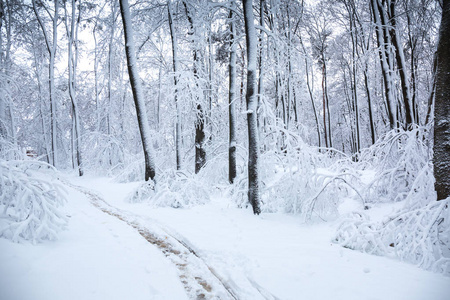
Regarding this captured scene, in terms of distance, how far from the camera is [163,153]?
38.0ft

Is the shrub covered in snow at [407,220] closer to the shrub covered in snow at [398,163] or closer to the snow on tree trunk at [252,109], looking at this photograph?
the shrub covered in snow at [398,163]

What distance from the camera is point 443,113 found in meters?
3.25

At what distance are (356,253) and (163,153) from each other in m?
9.81

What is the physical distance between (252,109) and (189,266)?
376 centimetres

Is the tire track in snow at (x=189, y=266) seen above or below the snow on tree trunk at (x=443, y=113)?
below

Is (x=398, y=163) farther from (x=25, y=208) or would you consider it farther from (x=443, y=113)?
(x=25, y=208)

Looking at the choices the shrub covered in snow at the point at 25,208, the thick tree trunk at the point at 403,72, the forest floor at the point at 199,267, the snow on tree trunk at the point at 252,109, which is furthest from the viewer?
the thick tree trunk at the point at 403,72

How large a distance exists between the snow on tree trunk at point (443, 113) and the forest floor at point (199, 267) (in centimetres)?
137

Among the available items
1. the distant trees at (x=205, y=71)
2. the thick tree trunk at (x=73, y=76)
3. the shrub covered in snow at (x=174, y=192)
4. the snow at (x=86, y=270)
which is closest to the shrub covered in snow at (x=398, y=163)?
the distant trees at (x=205, y=71)

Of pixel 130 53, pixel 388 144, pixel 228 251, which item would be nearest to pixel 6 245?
pixel 228 251

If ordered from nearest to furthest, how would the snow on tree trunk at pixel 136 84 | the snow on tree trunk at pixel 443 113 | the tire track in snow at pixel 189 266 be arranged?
the tire track in snow at pixel 189 266 → the snow on tree trunk at pixel 443 113 → the snow on tree trunk at pixel 136 84

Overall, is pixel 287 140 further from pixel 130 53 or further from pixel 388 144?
pixel 130 53

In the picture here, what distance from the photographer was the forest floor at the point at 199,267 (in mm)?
2301

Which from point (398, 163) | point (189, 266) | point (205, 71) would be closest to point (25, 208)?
point (189, 266)
